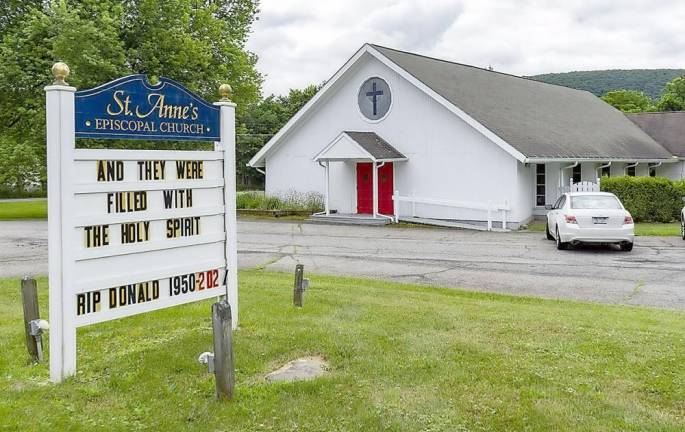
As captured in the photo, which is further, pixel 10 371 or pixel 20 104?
pixel 20 104

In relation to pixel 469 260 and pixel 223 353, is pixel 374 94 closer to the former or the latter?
pixel 469 260

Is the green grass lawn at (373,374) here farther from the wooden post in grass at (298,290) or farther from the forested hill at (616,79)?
the forested hill at (616,79)

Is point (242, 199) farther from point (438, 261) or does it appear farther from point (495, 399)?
point (495, 399)

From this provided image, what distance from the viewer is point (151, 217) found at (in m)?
6.08

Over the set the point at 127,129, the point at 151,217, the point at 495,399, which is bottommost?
the point at 495,399

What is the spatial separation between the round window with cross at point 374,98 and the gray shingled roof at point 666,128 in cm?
1805

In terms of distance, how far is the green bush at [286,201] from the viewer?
27375mm

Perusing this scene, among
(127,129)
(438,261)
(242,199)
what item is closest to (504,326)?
(127,129)

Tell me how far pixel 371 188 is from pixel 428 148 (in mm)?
2985

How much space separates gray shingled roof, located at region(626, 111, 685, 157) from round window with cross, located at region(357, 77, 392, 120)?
711 inches

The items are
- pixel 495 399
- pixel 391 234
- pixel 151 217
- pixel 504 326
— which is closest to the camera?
pixel 495 399

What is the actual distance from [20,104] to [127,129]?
2563 cm

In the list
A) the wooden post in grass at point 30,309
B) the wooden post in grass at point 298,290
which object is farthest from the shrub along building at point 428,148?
the wooden post in grass at point 30,309

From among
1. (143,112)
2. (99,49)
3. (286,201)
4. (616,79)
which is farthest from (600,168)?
(616,79)
